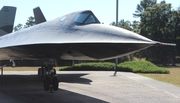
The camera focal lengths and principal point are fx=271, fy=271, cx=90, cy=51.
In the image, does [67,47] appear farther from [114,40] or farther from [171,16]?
[171,16]

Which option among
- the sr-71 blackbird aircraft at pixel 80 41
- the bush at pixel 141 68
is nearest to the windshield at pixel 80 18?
the sr-71 blackbird aircraft at pixel 80 41

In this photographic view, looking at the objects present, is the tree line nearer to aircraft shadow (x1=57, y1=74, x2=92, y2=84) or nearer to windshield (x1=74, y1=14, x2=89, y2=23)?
aircraft shadow (x1=57, y1=74, x2=92, y2=84)

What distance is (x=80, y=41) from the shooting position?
297 inches

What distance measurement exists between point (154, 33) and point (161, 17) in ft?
12.1

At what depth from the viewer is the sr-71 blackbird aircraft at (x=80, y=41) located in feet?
23.0

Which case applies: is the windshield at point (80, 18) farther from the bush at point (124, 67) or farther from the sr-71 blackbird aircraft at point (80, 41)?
the bush at point (124, 67)

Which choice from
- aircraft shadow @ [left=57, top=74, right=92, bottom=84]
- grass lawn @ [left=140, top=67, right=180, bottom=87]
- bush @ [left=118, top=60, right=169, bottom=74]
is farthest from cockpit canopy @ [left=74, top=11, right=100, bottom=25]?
bush @ [left=118, top=60, right=169, bottom=74]

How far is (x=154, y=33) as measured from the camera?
1982 inches

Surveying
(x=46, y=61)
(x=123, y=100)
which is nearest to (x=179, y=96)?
(x=123, y=100)

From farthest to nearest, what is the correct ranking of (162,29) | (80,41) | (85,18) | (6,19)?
(162,29) < (6,19) < (85,18) < (80,41)

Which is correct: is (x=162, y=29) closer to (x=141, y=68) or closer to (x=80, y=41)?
(x=141, y=68)

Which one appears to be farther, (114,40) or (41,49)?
(41,49)

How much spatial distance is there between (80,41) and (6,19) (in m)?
15.8

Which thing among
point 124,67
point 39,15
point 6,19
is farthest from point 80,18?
point 124,67
